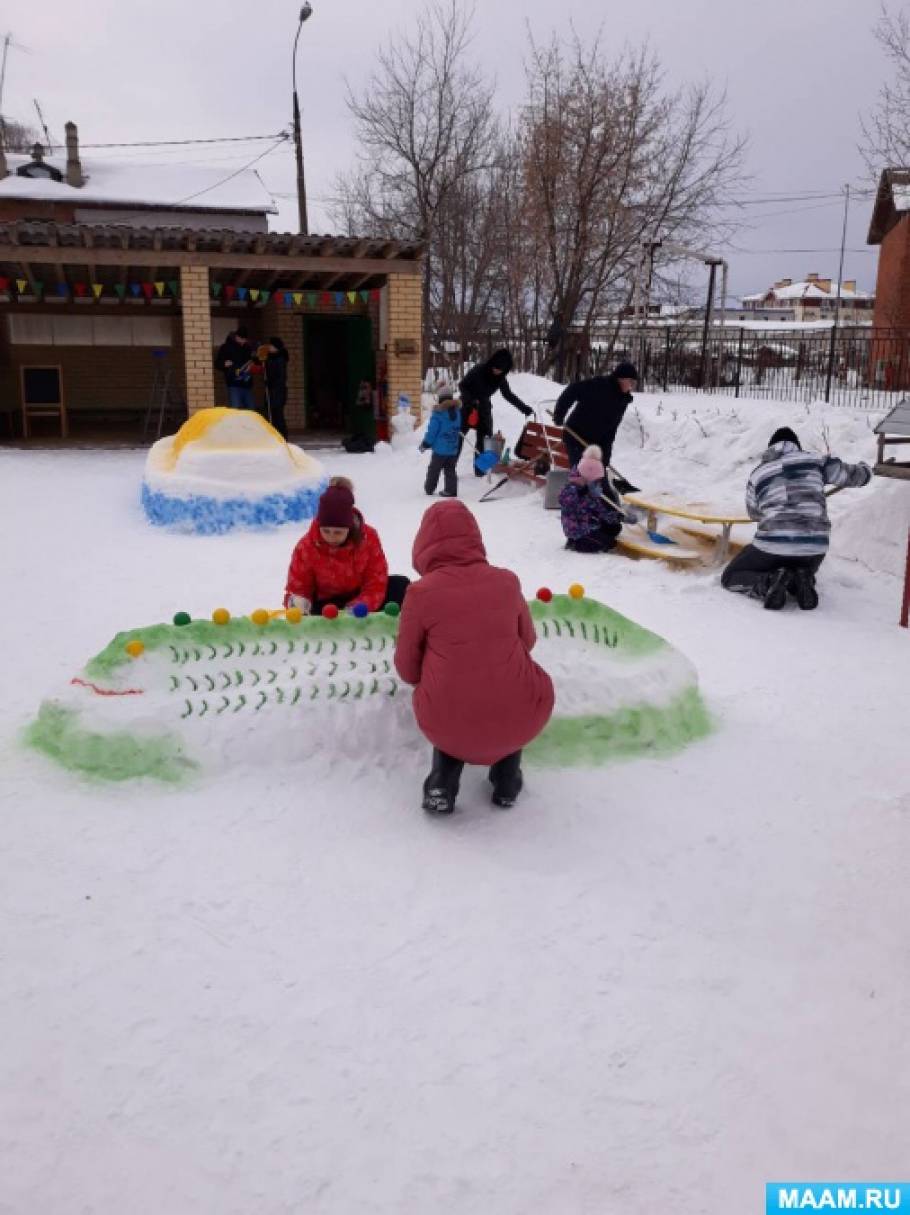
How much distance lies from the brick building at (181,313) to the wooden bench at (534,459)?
421 cm

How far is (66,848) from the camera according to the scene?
3377mm

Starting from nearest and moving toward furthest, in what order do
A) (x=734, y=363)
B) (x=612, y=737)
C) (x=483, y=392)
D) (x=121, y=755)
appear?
(x=121, y=755)
(x=612, y=737)
(x=483, y=392)
(x=734, y=363)

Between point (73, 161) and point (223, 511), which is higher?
point (73, 161)

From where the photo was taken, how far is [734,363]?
1895cm

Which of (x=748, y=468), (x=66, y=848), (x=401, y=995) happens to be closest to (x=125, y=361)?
(x=748, y=468)

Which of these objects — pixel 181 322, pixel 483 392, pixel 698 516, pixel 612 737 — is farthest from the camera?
pixel 181 322

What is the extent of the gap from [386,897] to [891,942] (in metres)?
1.61

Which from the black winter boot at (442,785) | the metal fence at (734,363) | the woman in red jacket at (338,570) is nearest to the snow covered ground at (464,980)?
the black winter boot at (442,785)

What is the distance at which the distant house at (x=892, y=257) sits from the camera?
1934cm

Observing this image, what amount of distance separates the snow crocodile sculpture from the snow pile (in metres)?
4.74

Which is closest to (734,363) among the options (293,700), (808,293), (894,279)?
(894,279)

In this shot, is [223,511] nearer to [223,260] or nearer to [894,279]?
[223,260]

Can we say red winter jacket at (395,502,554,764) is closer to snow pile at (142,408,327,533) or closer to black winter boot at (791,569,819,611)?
black winter boot at (791,569,819,611)

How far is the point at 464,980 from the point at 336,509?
235cm
